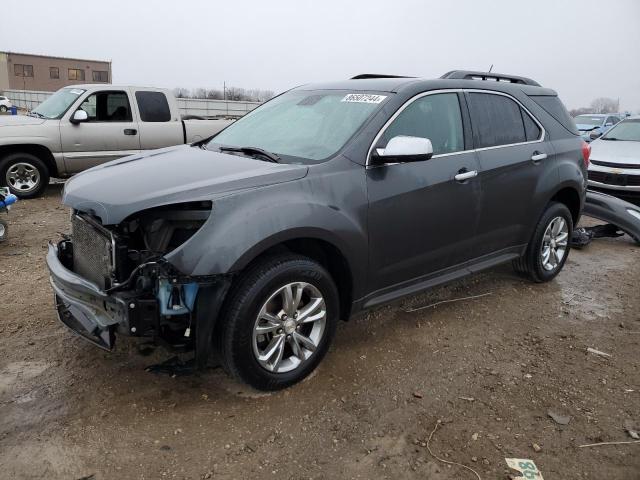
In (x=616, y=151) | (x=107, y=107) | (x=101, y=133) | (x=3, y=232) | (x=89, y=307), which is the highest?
(x=107, y=107)

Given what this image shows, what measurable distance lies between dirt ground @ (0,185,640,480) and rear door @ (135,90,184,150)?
513cm

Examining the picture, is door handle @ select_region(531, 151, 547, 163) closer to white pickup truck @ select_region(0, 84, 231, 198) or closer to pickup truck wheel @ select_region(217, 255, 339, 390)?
pickup truck wheel @ select_region(217, 255, 339, 390)

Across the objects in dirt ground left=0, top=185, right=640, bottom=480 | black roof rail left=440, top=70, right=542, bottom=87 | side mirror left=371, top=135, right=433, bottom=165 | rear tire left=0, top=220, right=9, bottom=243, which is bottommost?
dirt ground left=0, top=185, right=640, bottom=480

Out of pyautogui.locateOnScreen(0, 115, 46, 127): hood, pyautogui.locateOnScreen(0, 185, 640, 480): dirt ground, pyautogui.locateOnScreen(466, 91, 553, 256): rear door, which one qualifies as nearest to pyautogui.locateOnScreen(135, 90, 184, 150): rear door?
pyautogui.locateOnScreen(0, 115, 46, 127): hood

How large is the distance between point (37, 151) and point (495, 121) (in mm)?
7178

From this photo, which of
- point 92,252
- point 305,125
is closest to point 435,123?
point 305,125

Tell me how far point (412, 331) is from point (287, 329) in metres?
1.34

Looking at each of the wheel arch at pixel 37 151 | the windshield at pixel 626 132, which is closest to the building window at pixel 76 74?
the wheel arch at pixel 37 151

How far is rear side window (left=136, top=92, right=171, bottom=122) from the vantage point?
29.8 feet

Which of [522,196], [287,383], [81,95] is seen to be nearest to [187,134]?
[81,95]

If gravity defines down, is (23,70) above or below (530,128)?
above

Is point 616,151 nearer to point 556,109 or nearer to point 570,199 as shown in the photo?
point 570,199

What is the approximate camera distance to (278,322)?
3029mm

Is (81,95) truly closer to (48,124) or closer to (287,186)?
(48,124)
